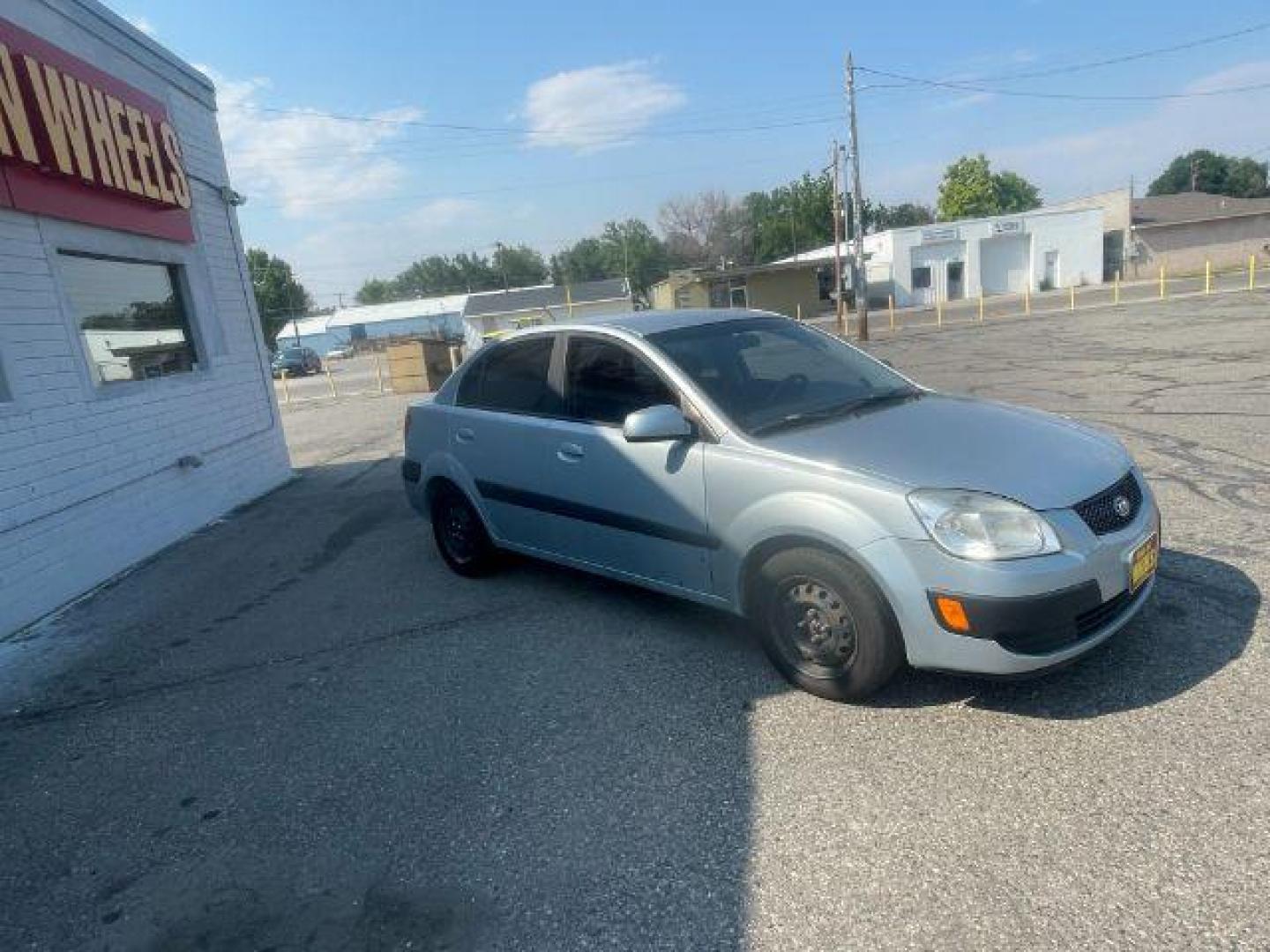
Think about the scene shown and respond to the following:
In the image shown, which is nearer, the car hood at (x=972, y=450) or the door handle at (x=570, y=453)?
the car hood at (x=972, y=450)

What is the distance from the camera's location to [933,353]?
18703mm

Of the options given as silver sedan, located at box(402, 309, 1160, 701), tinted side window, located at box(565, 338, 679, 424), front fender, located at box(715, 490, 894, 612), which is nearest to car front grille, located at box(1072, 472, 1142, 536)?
silver sedan, located at box(402, 309, 1160, 701)

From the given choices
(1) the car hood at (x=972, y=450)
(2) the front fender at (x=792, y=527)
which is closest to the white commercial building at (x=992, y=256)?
(1) the car hood at (x=972, y=450)

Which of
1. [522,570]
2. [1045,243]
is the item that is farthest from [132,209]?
[1045,243]

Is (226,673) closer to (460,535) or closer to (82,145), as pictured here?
(460,535)

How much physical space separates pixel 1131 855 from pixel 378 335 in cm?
8624

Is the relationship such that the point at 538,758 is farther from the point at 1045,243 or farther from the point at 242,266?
the point at 1045,243

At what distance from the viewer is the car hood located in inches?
115

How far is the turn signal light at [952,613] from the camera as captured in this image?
2.77m

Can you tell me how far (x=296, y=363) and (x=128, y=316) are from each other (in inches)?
1629

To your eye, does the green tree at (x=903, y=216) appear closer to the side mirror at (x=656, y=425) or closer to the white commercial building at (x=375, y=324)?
the white commercial building at (x=375, y=324)

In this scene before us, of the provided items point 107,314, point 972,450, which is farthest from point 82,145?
point 972,450

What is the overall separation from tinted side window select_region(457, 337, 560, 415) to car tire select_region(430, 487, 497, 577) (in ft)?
2.20

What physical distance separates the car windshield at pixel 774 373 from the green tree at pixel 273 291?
83.9 m
